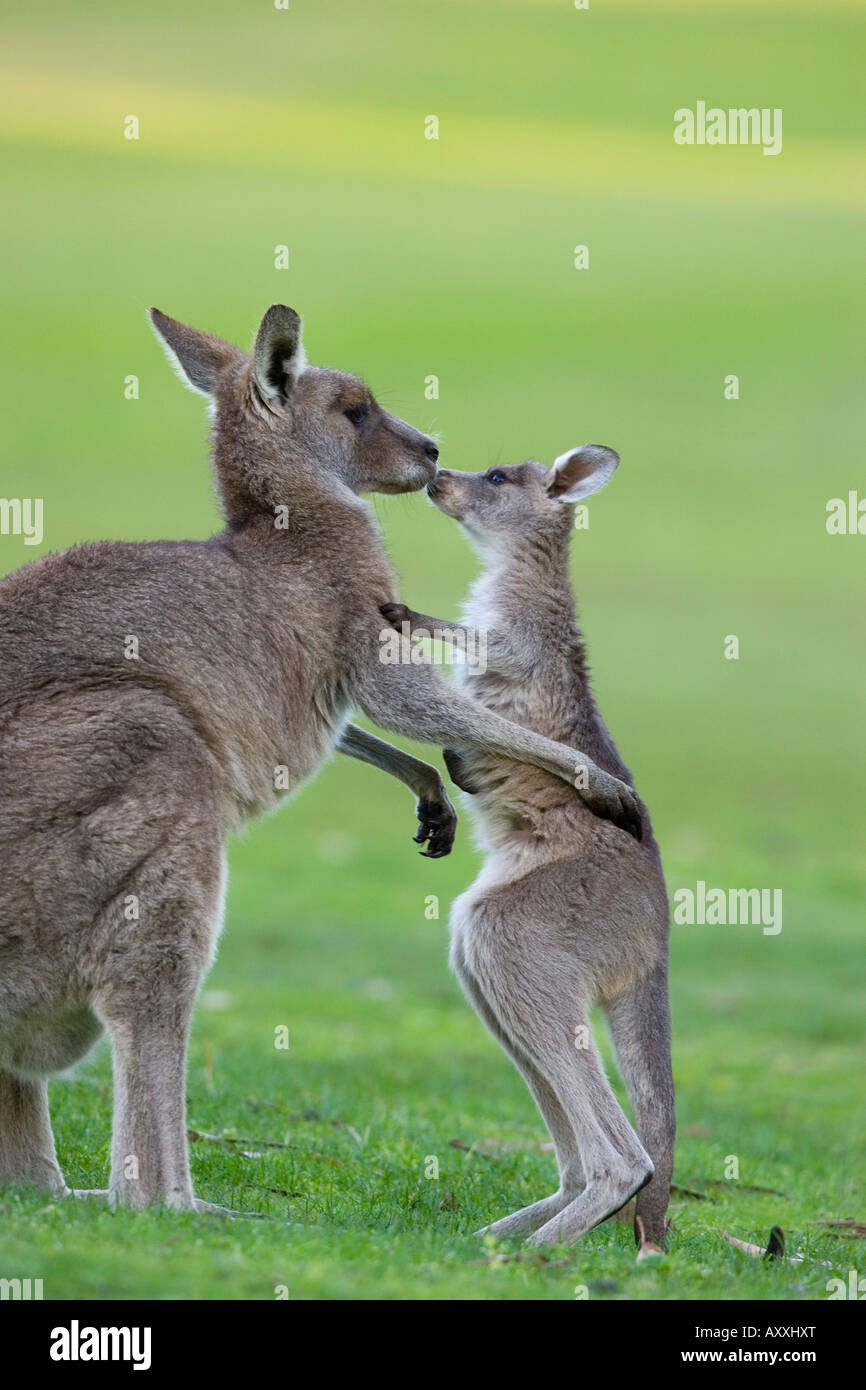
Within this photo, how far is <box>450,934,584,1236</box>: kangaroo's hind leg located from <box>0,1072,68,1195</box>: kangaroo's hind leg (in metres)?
1.60

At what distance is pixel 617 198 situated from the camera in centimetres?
4659

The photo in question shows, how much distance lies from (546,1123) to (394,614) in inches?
81.6

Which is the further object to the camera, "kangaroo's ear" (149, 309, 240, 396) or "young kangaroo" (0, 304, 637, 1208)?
"kangaroo's ear" (149, 309, 240, 396)

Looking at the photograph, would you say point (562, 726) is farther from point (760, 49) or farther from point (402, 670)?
point (760, 49)

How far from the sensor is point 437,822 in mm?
7820

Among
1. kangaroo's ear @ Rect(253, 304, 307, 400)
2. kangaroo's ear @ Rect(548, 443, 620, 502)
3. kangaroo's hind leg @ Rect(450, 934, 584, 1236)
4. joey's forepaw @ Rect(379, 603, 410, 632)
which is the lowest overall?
kangaroo's hind leg @ Rect(450, 934, 584, 1236)

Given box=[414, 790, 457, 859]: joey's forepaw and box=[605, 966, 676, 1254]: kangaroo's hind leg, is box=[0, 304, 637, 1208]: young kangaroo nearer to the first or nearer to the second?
box=[414, 790, 457, 859]: joey's forepaw

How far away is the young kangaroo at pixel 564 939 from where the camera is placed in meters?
6.42

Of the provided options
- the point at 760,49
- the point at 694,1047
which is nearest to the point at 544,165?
the point at 760,49

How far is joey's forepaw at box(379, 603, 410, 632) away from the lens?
7.23 meters

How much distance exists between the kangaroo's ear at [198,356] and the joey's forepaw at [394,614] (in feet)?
4.11

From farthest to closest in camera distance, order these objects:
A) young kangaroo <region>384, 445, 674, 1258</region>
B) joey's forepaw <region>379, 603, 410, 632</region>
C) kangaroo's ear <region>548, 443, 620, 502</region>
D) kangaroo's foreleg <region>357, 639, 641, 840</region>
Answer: kangaroo's ear <region>548, 443, 620, 502</region> < joey's forepaw <region>379, 603, 410, 632</region> < kangaroo's foreleg <region>357, 639, 641, 840</region> < young kangaroo <region>384, 445, 674, 1258</region>

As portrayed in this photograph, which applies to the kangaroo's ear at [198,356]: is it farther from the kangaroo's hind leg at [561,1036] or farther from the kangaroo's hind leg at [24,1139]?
the kangaroo's hind leg at [24,1139]

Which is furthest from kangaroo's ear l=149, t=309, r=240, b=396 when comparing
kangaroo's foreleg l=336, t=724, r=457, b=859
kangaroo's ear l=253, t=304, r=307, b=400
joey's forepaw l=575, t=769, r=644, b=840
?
joey's forepaw l=575, t=769, r=644, b=840
